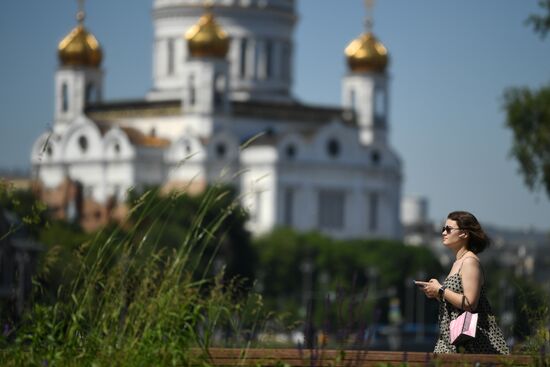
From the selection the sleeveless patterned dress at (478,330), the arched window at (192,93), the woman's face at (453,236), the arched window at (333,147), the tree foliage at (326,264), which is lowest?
the tree foliage at (326,264)

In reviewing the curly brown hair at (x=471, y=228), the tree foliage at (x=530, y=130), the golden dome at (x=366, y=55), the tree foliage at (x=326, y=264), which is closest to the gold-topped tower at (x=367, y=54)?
the golden dome at (x=366, y=55)

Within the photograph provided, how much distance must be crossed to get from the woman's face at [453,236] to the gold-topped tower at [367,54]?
420 ft

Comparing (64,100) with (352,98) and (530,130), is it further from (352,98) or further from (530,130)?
(530,130)

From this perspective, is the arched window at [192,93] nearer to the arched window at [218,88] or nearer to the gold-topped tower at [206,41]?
the arched window at [218,88]

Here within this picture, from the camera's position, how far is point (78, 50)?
455 ft

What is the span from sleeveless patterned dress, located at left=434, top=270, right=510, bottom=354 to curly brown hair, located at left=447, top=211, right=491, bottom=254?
27cm

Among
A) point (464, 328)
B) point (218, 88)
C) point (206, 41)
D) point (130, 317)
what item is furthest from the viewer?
point (218, 88)

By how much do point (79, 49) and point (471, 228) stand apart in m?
125

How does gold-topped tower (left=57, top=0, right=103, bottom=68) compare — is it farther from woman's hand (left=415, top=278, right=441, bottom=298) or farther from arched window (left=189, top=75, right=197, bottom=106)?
woman's hand (left=415, top=278, right=441, bottom=298)

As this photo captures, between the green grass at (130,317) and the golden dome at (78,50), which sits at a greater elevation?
the golden dome at (78,50)

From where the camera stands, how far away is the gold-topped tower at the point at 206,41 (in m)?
134

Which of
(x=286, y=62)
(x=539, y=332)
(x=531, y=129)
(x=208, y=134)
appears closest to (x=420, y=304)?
(x=208, y=134)

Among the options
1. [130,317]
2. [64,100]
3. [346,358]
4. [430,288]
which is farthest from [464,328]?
[64,100]

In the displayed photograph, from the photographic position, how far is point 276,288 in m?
Answer: 117
